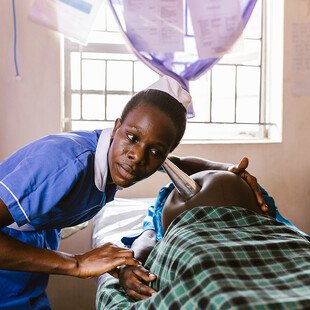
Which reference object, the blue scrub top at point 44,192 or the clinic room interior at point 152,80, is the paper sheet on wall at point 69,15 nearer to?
the clinic room interior at point 152,80

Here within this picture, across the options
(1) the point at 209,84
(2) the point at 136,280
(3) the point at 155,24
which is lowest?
(2) the point at 136,280

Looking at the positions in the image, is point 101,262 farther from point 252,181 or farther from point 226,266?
point 252,181

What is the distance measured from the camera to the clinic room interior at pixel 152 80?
227 centimetres

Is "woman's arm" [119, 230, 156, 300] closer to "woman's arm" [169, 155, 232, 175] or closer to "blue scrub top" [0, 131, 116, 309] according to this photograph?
"blue scrub top" [0, 131, 116, 309]

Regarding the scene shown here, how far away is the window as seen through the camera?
8.36ft

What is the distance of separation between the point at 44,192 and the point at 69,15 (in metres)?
1.53

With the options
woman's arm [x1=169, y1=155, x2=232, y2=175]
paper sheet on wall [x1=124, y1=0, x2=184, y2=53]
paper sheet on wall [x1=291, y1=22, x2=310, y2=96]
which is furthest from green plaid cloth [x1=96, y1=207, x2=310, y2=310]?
paper sheet on wall [x1=291, y1=22, x2=310, y2=96]

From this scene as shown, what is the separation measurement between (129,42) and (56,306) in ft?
4.72

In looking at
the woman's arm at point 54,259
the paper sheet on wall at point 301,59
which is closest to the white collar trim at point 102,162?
the woman's arm at point 54,259

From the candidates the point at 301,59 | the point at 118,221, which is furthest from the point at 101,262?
the point at 301,59

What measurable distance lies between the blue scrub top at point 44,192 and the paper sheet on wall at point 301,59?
1686 millimetres

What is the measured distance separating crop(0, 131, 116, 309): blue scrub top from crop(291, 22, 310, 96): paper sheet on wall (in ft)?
5.53

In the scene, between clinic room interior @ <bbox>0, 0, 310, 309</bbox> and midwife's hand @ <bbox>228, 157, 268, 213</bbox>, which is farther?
clinic room interior @ <bbox>0, 0, 310, 309</bbox>

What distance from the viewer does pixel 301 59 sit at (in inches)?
102
